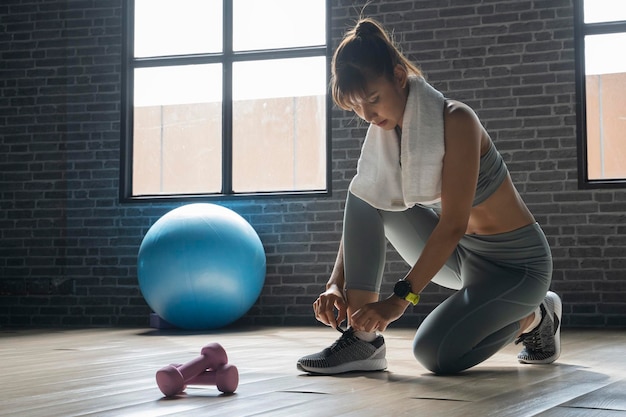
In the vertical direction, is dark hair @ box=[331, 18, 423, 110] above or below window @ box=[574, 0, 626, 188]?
below

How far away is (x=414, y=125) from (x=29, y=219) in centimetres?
459

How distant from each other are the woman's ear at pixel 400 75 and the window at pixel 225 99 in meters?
3.37

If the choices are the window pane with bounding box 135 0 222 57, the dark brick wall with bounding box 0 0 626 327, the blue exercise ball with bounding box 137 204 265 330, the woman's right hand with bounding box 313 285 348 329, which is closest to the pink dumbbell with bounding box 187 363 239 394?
the woman's right hand with bounding box 313 285 348 329

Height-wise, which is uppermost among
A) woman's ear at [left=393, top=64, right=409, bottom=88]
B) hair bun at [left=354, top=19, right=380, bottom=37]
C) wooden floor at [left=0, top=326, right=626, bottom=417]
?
hair bun at [left=354, top=19, right=380, bottom=37]

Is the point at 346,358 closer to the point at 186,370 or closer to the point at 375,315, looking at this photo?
the point at 375,315

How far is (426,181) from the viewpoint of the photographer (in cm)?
232

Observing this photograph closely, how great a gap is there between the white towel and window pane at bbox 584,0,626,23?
3.38 meters

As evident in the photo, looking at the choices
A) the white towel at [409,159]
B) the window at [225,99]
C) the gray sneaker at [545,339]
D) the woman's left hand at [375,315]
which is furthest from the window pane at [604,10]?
the woman's left hand at [375,315]

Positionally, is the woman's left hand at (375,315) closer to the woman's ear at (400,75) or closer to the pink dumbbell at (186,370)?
the pink dumbbell at (186,370)

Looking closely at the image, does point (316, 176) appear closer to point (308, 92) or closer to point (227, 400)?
point (308, 92)

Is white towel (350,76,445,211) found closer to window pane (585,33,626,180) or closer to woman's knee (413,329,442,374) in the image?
woman's knee (413,329,442,374)

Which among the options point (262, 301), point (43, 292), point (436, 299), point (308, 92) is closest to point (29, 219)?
point (43, 292)

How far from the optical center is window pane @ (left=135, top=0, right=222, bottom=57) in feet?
20.0

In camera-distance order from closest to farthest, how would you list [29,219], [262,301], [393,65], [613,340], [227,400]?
[227,400] → [393,65] → [613,340] → [262,301] → [29,219]
